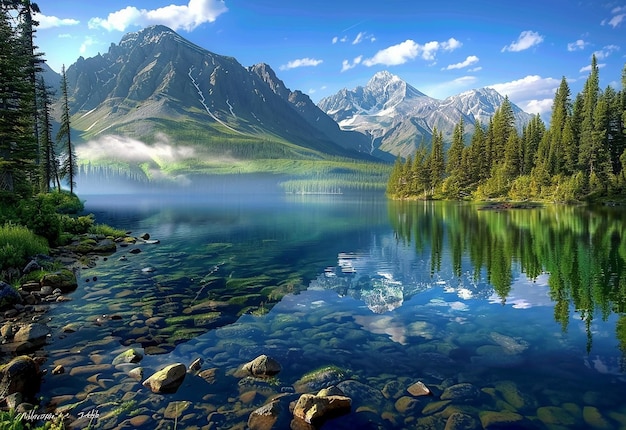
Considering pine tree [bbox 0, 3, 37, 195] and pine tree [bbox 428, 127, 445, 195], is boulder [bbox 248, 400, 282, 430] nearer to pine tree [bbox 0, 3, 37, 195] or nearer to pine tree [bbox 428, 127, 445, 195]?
pine tree [bbox 0, 3, 37, 195]

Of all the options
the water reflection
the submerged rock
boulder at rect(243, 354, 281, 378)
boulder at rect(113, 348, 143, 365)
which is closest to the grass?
boulder at rect(113, 348, 143, 365)

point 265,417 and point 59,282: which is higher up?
point 59,282

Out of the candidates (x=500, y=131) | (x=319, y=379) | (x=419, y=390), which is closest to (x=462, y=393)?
(x=419, y=390)

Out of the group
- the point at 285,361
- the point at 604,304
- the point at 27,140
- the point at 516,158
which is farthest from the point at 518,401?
the point at 516,158

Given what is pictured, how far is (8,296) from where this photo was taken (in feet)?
62.1

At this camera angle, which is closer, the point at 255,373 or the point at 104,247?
the point at 255,373

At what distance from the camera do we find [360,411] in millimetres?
10883

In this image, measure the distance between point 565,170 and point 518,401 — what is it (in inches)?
4570

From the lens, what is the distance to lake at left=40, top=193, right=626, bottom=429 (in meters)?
10.9

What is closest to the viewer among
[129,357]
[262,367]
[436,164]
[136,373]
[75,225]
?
[136,373]

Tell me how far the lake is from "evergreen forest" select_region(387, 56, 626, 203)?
77.1m

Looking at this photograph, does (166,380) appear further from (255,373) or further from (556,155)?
(556,155)

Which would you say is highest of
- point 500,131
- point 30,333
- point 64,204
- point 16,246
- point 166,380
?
point 500,131

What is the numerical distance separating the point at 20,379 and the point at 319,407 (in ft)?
29.2
